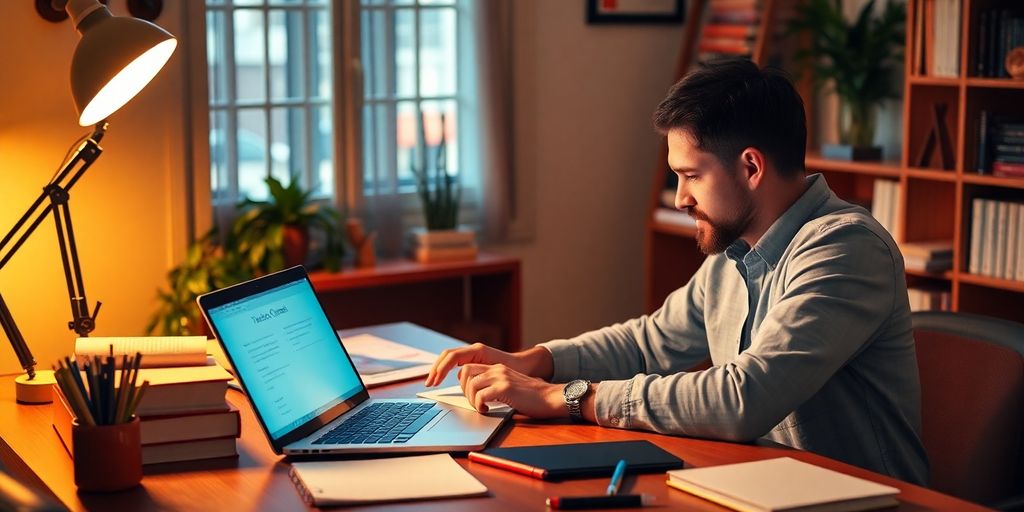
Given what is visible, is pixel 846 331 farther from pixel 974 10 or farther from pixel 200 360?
pixel 974 10

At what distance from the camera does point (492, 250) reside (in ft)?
14.7

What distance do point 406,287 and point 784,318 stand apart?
2.56 metres

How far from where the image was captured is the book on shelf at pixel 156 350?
1.91 m

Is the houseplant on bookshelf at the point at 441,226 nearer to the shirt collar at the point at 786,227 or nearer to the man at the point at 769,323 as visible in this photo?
the man at the point at 769,323

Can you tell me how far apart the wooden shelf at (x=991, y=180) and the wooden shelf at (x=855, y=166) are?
0.28 m

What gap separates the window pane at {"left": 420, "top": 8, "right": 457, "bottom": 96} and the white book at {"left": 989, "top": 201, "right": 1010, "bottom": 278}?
1942mm

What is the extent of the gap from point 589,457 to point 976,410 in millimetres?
812

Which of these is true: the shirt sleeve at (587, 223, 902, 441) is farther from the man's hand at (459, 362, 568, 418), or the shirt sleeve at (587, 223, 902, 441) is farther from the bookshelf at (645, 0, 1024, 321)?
the bookshelf at (645, 0, 1024, 321)

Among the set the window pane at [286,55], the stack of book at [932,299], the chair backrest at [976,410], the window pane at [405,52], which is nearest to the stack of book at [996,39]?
the stack of book at [932,299]

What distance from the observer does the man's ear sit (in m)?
2.03

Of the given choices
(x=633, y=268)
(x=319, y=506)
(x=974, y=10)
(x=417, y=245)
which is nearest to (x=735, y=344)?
(x=319, y=506)

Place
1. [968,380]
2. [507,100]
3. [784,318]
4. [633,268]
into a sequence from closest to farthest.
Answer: [784,318] → [968,380] → [507,100] → [633,268]

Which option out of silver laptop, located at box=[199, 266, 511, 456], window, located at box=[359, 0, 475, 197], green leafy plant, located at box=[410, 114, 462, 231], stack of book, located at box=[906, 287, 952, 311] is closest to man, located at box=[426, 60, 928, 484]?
silver laptop, located at box=[199, 266, 511, 456]

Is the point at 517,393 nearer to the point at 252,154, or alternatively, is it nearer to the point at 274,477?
the point at 274,477
